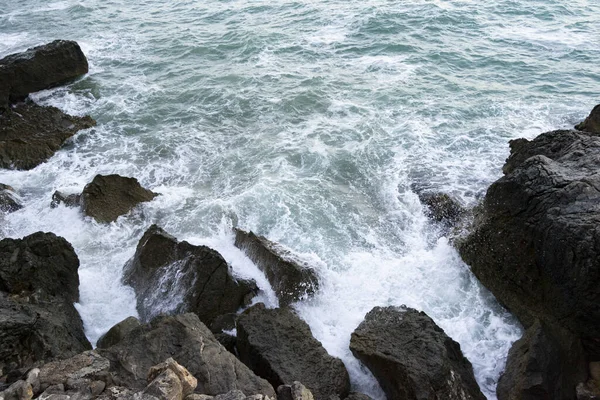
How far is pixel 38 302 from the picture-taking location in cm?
1029

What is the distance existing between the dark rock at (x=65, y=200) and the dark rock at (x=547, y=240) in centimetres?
1034

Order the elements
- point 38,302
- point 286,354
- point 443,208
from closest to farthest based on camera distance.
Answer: point 286,354, point 38,302, point 443,208

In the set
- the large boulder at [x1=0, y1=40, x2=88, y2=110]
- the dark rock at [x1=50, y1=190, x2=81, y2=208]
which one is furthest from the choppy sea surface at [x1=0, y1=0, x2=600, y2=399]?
the large boulder at [x1=0, y1=40, x2=88, y2=110]

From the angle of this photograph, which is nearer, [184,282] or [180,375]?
[180,375]

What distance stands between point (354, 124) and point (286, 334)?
10.3 metres

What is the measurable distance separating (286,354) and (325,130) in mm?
10336

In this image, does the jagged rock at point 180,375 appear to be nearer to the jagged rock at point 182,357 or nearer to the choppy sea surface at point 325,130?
the jagged rock at point 182,357

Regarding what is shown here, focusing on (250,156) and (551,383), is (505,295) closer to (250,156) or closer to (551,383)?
(551,383)

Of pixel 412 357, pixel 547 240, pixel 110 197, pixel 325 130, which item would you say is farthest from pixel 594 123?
pixel 110 197

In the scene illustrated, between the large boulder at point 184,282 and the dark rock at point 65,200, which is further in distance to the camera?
the dark rock at point 65,200

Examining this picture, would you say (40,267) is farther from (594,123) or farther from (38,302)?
(594,123)

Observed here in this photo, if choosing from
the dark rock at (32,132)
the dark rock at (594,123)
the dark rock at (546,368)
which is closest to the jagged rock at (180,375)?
the dark rock at (546,368)

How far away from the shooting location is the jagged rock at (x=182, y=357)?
25.7 feet

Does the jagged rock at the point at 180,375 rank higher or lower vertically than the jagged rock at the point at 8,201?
higher
